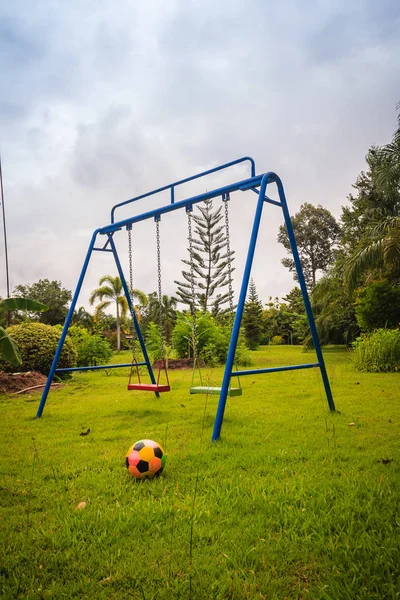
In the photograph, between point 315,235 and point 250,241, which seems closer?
point 250,241

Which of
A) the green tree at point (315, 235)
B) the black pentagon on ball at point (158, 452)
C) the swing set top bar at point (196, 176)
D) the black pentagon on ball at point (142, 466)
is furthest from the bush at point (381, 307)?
the green tree at point (315, 235)

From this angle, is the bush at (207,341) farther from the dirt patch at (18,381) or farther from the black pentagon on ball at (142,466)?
the black pentagon on ball at (142,466)

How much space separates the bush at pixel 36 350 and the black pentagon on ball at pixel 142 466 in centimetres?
678

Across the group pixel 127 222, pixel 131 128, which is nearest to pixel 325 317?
pixel 131 128

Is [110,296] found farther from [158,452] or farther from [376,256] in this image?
[158,452]

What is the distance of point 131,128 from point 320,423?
6.07 meters

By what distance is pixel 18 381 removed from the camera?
7.61m

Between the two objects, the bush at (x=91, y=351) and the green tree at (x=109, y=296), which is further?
the green tree at (x=109, y=296)

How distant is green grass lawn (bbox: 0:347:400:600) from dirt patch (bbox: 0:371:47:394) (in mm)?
3190

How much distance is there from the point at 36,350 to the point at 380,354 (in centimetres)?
745

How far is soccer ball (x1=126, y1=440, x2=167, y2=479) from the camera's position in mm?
2654

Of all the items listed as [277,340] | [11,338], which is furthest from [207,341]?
[277,340]

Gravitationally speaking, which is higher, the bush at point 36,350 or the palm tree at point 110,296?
the palm tree at point 110,296

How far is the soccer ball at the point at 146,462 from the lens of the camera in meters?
2.65
